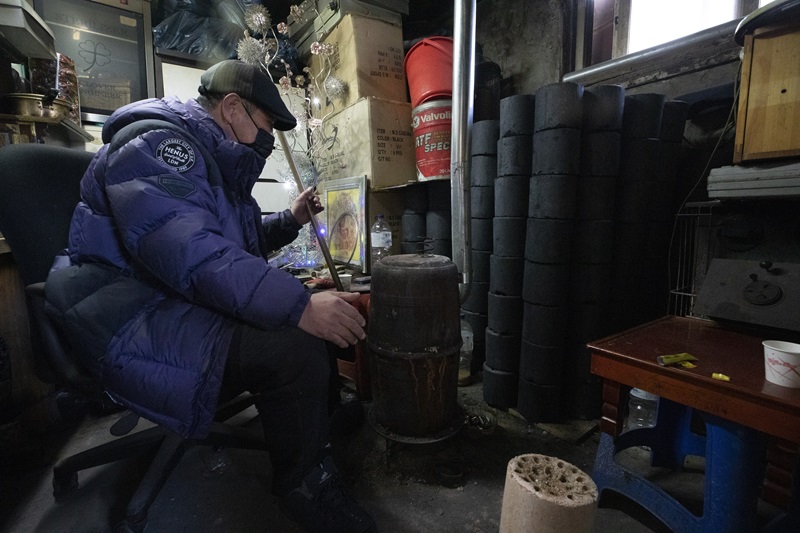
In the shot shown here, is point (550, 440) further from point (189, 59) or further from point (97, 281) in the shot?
point (189, 59)

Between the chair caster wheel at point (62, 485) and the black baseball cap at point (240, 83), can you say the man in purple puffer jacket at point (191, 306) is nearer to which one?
the black baseball cap at point (240, 83)

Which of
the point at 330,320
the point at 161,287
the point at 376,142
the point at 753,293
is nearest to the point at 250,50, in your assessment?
the point at 376,142

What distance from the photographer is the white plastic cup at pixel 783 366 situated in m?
0.97

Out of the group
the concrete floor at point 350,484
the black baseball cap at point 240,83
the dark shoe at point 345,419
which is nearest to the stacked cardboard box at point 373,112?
the dark shoe at point 345,419

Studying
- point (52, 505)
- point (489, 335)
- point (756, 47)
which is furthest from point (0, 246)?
point (756, 47)

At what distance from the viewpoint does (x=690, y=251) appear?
6.51 feet

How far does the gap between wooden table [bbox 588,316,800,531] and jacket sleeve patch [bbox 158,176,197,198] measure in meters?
1.42

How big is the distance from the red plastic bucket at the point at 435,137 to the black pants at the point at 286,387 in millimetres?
1687

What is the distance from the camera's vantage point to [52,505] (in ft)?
5.01

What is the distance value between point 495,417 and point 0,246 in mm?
2507

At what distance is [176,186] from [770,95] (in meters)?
1.85

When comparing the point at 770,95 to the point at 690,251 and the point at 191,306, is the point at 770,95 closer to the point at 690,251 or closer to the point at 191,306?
the point at 690,251

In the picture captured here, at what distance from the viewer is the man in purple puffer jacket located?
3.52ft

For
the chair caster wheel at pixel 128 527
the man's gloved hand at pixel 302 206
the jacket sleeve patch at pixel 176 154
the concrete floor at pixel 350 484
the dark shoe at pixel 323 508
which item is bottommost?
the concrete floor at pixel 350 484
